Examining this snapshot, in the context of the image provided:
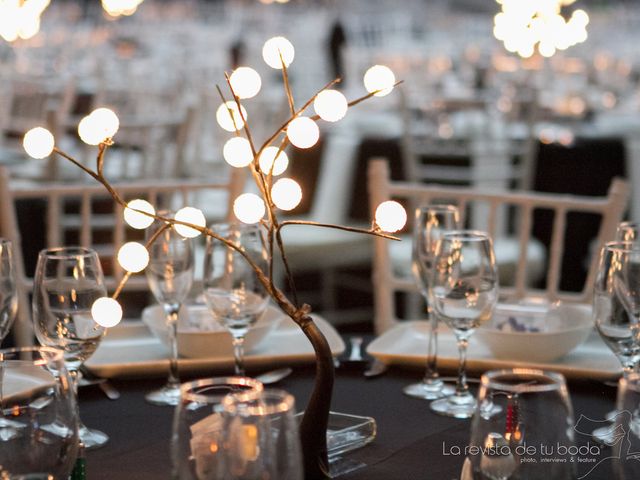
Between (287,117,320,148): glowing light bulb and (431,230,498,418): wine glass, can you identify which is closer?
Result: (287,117,320,148): glowing light bulb

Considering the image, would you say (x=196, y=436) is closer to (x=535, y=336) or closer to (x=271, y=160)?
(x=271, y=160)

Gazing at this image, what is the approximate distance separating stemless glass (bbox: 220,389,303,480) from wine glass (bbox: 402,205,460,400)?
2.10ft

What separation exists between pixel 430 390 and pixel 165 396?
343 mm

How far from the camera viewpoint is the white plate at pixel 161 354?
1.42 meters

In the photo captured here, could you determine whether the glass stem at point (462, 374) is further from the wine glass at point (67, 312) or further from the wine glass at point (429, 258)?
the wine glass at point (67, 312)

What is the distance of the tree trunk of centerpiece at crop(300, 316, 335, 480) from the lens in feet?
3.43

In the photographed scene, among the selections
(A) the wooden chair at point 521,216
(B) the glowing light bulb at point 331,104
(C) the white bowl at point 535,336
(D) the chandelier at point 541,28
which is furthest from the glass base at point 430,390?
(D) the chandelier at point 541,28

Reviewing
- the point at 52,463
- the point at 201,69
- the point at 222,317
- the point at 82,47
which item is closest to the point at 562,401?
the point at 52,463

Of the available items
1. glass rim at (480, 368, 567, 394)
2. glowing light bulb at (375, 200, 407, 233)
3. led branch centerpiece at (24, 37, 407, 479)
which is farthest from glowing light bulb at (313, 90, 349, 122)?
glass rim at (480, 368, 567, 394)

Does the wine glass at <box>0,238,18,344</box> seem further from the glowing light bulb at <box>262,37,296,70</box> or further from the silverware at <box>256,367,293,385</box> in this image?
the glowing light bulb at <box>262,37,296,70</box>

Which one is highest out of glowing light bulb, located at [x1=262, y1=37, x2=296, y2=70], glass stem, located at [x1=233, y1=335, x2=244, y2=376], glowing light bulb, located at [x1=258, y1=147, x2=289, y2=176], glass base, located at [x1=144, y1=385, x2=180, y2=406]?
glowing light bulb, located at [x1=262, y1=37, x2=296, y2=70]

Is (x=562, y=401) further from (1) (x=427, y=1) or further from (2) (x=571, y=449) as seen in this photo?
(1) (x=427, y=1)

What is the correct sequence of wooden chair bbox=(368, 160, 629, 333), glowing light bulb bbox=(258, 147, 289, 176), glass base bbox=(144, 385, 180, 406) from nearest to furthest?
1. glowing light bulb bbox=(258, 147, 289, 176)
2. glass base bbox=(144, 385, 180, 406)
3. wooden chair bbox=(368, 160, 629, 333)

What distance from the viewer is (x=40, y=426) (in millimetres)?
855
